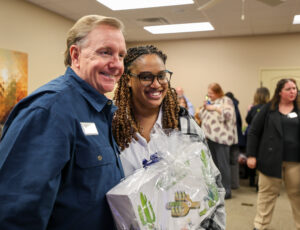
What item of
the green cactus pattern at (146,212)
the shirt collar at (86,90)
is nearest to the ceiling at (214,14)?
the shirt collar at (86,90)

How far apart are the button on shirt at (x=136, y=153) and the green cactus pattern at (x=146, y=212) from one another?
36 cm

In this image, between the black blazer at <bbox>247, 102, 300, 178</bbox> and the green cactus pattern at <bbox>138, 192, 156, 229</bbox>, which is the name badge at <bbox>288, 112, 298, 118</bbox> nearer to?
the black blazer at <bbox>247, 102, 300, 178</bbox>

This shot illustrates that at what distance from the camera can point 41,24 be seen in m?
5.14

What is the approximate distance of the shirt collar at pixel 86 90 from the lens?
3.45 feet

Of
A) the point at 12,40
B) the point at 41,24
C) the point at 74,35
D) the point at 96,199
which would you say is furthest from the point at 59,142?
the point at 41,24

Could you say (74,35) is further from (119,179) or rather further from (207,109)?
(207,109)

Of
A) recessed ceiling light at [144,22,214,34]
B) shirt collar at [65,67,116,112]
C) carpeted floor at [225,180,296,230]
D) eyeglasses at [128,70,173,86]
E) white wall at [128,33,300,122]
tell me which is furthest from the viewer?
white wall at [128,33,300,122]

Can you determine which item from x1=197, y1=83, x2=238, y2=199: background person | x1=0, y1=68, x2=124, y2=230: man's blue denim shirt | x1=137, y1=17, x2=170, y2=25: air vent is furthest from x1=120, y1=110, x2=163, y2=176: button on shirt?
x1=137, y1=17, x2=170, y2=25: air vent

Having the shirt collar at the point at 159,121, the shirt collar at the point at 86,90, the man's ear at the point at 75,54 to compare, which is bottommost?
the shirt collar at the point at 159,121

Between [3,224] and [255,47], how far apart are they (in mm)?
7184

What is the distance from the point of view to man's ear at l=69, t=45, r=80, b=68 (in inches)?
43.0

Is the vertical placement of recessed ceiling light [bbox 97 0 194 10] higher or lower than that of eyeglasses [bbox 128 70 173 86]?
higher

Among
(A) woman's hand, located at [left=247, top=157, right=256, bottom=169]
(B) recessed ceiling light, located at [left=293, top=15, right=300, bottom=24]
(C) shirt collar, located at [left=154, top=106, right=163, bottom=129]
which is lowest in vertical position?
(A) woman's hand, located at [left=247, top=157, right=256, bottom=169]

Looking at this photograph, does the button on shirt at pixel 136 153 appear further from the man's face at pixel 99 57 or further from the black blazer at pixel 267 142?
the black blazer at pixel 267 142
